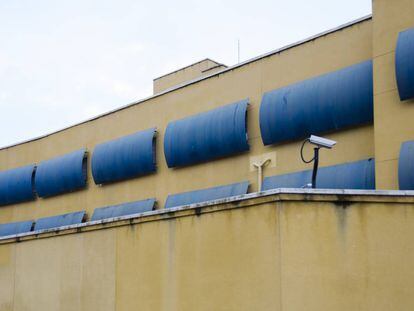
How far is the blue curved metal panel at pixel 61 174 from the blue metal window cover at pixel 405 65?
41.8ft

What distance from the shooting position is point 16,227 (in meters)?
26.5

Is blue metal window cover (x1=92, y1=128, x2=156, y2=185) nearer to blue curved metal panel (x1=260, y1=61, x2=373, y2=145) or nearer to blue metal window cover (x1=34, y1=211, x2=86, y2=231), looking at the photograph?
blue metal window cover (x1=34, y1=211, x2=86, y2=231)

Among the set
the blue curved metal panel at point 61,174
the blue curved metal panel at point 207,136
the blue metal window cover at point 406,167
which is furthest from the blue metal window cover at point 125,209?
the blue metal window cover at point 406,167

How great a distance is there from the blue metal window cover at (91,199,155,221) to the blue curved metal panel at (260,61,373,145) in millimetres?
5064

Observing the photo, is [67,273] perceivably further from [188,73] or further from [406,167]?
[188,73]

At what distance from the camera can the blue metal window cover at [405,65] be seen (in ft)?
43.4

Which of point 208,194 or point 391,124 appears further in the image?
point 208,194

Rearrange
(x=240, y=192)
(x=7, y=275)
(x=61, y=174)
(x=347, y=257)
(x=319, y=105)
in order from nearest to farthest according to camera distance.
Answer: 1. (x=347, y=257)
2. (x=7, y=275)
3. (x=319, y=105)
4. (x=240, y=192)
5. (x=61, y=174)

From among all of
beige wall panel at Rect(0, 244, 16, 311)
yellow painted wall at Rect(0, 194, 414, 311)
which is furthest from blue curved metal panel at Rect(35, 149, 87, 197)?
yellow painted wall at Rect(0, 194, 414, 311)

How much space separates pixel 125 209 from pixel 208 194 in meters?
3.75

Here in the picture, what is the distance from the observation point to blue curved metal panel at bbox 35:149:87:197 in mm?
23641

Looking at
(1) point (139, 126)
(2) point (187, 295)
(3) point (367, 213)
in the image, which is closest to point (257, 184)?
(1) point (139, 126)

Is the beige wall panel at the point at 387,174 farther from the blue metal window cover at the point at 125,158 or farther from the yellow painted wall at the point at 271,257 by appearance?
the blue metal window cover at the point at 125,158

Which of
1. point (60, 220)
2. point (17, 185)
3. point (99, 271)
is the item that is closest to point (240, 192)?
point (99, 271)
